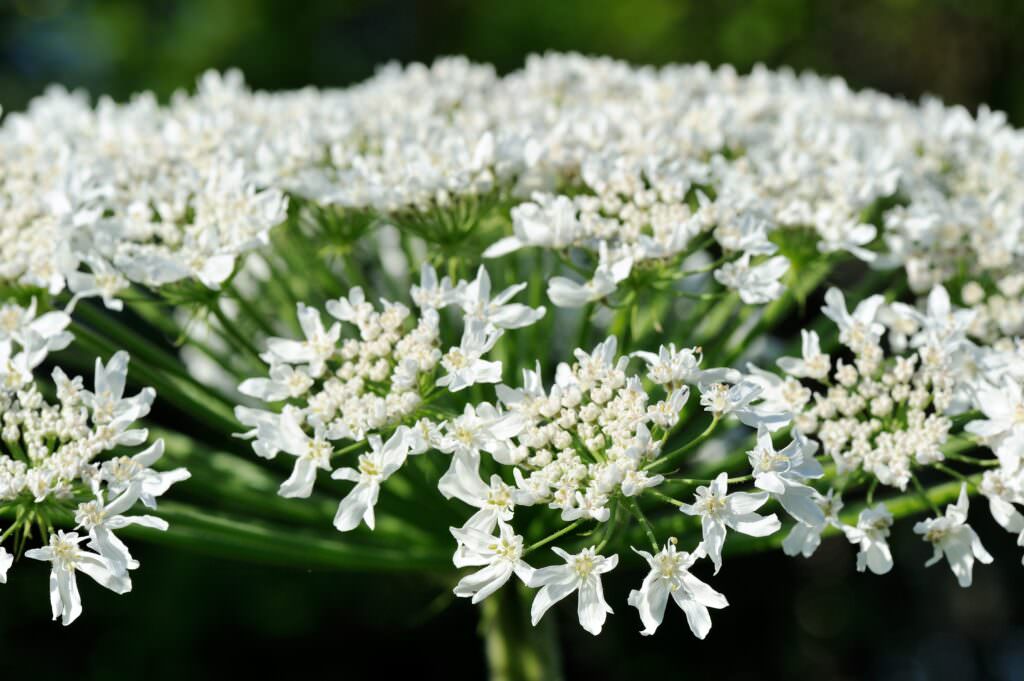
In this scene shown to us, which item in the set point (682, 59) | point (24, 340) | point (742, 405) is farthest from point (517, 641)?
point (682, 59)

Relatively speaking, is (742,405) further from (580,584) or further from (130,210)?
(130,210)

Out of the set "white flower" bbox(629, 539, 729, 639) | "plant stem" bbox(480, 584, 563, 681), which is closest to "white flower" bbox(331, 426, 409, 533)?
"white flower" bbox(629, 539, 729, 639)

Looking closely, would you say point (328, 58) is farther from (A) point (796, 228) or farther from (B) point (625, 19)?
(A) point (796, 228)

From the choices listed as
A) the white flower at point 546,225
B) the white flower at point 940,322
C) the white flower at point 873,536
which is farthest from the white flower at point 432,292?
the white flower at point 940,322

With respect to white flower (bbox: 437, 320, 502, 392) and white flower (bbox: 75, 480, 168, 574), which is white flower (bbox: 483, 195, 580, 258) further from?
white flower (bbox: 75, 480, 168, 574)

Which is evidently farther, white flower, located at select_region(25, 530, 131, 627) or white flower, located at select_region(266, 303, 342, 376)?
white flower, located at select_region(266, 303, 342, 376)

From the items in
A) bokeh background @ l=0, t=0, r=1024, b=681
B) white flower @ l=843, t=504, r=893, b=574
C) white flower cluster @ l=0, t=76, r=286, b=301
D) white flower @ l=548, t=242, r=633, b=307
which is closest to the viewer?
white flower @ l=843, t=504, r=893, b=574
